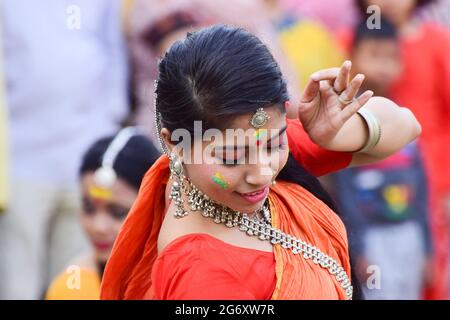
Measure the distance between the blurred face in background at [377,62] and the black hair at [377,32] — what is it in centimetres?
2

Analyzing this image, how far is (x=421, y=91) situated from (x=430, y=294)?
102cm

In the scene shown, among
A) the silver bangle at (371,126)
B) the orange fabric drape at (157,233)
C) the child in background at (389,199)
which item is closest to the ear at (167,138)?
the orange fabric drape at (157,233)

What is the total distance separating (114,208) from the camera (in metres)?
4.90

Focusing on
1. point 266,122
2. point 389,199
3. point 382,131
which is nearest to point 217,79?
point 266,122

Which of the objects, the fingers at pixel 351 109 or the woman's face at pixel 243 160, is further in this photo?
the fingers at pixel 351 109

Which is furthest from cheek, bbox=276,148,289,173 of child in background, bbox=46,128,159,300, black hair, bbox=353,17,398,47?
black hair, bbox=353,17,398,47

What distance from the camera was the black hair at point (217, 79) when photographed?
9.37 ft

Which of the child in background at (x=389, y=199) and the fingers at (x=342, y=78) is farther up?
the fingers at (x=342, y=78)

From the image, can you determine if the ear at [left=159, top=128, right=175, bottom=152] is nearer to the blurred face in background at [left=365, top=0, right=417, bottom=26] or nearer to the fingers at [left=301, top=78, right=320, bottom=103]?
the fingers at [left=301, top=78, right=320, bottom=103]

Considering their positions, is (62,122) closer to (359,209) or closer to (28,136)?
(28,136)

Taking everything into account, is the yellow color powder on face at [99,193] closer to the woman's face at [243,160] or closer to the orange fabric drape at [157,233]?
the orange fabric drape at [157,233]

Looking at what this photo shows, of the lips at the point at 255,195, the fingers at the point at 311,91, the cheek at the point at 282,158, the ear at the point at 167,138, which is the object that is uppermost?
the fingers at the point at 311,91

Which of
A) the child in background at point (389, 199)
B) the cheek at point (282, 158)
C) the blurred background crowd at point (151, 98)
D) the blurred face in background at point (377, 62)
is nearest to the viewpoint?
the cheek at point (282, 158)

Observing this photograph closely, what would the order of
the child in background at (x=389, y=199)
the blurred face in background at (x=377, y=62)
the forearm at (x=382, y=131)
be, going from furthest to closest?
the blurred face in background at (x=377, y=62), the child in background at (x=389, y=199), the forearm at (x=382, y=131)
